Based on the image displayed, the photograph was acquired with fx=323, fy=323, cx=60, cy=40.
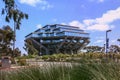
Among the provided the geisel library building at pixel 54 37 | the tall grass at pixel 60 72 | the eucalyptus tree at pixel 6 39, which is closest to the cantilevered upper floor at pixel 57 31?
the geisel library building at pixel 54 37

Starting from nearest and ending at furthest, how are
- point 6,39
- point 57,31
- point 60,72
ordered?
point 60,72 < point 6,39 < point 57,31

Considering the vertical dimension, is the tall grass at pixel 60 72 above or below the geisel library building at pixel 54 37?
below

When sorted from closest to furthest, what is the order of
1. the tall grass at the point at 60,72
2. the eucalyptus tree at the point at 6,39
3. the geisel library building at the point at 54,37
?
the tall grass at the point at 60,72
the eucalyptus tree at the point at 6,39
the geisel library building at the point at 54,37

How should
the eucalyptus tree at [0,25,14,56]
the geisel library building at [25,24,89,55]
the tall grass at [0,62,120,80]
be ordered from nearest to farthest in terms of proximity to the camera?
the tall grass at [0,62,120,80] < the eucalyptus tree at [0,25,14,56] < the geisel library building at [25,24,89,55]

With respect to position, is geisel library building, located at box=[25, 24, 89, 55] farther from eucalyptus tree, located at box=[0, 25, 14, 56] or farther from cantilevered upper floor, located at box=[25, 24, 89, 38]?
eucalyptus tree, located at box=[0, 25, 14, 56]

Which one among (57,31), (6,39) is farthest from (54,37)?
(6,39)

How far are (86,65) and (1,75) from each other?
2122 mm

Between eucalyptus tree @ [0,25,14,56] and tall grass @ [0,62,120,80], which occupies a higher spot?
→ eucalyptus tree @ [0,25,14,56]

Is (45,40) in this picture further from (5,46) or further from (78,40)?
(5,46)

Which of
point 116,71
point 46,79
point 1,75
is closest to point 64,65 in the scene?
Result: point 46,79

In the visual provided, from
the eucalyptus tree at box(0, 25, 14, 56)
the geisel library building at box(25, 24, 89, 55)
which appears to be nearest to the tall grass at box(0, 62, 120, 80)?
the eucalyptus tree at box(0, 25, 14, 56)

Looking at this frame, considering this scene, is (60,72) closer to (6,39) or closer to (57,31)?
(6,39)

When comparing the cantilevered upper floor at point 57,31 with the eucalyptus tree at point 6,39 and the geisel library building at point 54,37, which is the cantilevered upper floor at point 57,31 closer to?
the geisel library building at point 54,37

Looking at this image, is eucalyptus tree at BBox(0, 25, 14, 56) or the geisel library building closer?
eucalyptus tree at BBox(0, 25, 14, 56)
